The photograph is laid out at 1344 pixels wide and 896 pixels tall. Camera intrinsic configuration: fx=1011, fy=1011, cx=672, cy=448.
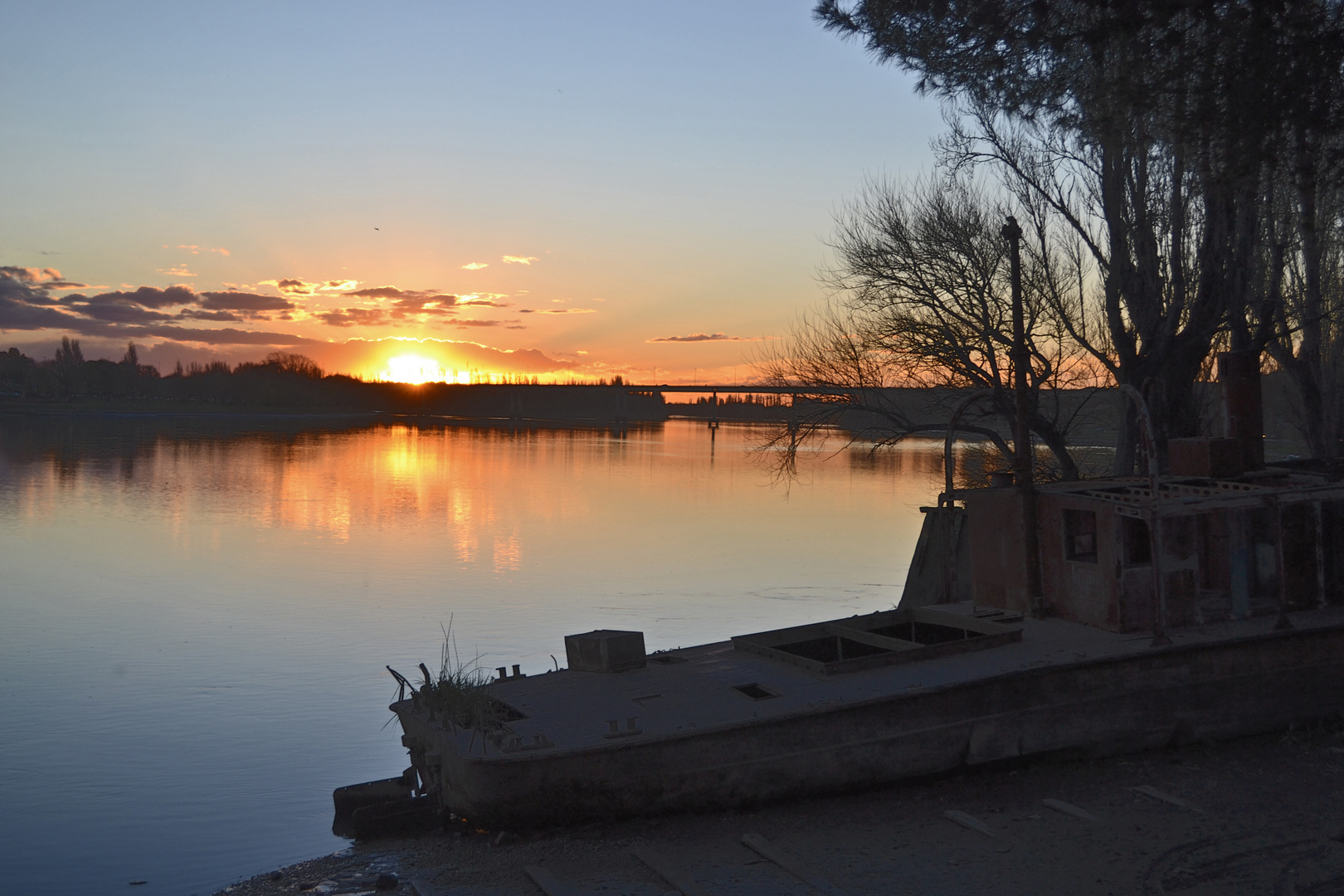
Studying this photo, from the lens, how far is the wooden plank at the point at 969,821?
368 inches

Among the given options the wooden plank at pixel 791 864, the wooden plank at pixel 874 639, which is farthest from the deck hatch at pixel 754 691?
the wooden plank at pixel 874 639

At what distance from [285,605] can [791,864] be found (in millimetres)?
19738

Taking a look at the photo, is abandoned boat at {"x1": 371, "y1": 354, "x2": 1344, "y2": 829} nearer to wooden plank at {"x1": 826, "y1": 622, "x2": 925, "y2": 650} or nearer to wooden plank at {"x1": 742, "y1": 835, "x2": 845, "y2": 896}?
wooden plank at {"x1": 826, "y1": 622, "x2": 925, "y2": 650}

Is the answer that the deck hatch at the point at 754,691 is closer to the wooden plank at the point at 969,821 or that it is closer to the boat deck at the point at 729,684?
the boat deck at the point at 729,684

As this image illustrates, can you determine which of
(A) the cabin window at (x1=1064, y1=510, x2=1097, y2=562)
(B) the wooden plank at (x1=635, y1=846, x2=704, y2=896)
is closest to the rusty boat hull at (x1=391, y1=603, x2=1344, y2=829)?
(B) the wooden plank at (x1=635, y1=846, x2=704, y2=896)

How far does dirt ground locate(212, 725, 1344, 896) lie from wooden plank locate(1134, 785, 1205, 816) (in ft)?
0.06

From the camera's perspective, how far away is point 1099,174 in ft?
69.1

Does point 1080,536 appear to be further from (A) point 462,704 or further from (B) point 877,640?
(A) point 462,704

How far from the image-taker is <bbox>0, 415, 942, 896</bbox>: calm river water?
12094mm

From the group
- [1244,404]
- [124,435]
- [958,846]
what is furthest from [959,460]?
[124,435]

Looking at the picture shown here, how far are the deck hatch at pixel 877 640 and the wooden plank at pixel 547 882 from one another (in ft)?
12.1

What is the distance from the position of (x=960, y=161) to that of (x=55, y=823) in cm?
2086

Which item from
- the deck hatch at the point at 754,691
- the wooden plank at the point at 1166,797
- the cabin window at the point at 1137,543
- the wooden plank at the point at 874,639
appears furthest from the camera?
the cabin window at the point at 1137,543

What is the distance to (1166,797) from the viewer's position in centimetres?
1012
